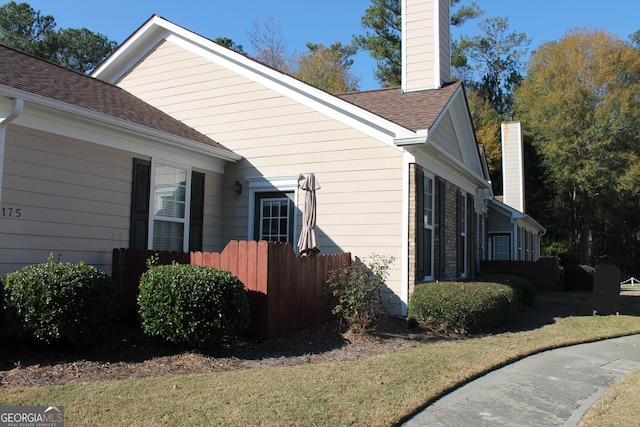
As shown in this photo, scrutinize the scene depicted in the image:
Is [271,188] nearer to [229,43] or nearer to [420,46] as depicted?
[420,46]

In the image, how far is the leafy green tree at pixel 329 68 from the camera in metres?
35.0

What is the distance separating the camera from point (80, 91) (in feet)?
30.4

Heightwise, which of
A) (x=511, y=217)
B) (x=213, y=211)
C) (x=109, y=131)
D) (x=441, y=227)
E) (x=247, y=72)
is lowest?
(x=441, y=227)

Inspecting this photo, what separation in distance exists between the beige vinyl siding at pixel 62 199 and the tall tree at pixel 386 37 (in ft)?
102

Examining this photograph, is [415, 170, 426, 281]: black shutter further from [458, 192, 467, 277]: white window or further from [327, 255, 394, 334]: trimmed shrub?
[458, 192, 467, 277]: white window

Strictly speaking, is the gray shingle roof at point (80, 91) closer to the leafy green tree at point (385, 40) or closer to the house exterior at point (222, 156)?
the house exterior at point (222, 156)

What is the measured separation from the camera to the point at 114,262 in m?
8.61

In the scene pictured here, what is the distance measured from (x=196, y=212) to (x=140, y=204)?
1500mm

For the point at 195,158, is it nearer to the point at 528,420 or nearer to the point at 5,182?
the point at 5,182

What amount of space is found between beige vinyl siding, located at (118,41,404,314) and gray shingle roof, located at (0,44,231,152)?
0.55 m

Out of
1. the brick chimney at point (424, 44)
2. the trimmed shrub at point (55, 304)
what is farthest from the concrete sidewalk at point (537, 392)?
the brick chimney at point (424, 44)

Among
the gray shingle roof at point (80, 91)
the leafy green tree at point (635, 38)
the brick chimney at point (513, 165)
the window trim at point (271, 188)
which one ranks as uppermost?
the leafy green tree at point (635, 38)

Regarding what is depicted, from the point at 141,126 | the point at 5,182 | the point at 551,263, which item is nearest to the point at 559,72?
the point at 551,263

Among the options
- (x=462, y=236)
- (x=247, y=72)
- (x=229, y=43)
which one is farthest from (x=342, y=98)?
(x=229, y=43)
